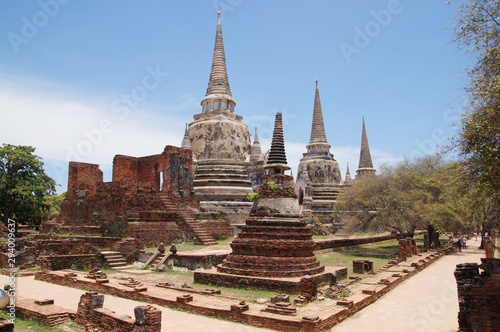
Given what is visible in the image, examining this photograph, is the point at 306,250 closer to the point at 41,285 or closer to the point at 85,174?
the point at 41,285

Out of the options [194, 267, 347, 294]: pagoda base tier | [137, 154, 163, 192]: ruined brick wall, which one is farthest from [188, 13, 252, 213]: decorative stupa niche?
[194, 267, 347, 294]: pagoda base tier

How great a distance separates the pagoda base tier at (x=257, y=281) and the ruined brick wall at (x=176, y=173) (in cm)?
1192

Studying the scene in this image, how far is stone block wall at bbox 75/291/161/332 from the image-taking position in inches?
251

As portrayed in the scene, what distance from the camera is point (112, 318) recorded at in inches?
278

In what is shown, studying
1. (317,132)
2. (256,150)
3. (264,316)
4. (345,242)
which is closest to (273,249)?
(264,316)

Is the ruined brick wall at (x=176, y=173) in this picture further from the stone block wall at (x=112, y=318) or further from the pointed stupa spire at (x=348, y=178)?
the pointed stupa spire at (x=348, y=178)

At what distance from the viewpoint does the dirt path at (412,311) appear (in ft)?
25.4

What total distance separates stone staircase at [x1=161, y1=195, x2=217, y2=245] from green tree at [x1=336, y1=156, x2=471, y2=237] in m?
10.0

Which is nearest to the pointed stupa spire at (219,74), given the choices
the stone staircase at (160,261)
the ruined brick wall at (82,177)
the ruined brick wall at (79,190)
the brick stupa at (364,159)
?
the ruined brick wall at (82,177)

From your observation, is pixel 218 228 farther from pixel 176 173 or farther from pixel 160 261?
pixel 160 261

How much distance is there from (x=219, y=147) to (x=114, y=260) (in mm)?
16130

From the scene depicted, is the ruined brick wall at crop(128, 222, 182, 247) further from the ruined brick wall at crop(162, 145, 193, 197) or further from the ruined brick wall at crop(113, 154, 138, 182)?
the ruined brick wall at crop(113, 154, 138, 182)

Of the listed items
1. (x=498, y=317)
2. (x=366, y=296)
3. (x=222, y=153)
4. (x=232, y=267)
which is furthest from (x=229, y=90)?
(x=498, y=317)

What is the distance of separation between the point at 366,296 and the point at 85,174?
844 inches
